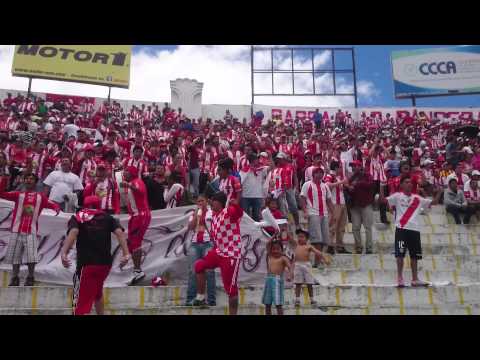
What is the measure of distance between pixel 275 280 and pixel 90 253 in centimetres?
241

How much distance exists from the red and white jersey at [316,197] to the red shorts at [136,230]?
307 centimetres

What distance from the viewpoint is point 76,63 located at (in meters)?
31.1

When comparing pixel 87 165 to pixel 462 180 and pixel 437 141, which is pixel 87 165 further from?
pixel 437 141

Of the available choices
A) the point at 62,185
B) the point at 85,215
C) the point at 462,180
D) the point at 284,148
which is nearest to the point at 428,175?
the point at 462,180

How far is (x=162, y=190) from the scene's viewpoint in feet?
32.9

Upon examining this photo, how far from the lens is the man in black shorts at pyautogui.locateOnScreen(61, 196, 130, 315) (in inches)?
228

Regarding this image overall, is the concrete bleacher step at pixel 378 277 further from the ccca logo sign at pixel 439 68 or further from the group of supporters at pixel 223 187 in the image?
the ccca logo sign at pixel 439 68

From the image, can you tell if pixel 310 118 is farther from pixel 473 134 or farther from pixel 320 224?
pixel 320 224

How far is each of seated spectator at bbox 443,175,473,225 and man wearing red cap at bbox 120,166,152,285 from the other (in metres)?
7.36

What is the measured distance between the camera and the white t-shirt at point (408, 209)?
27.2ft

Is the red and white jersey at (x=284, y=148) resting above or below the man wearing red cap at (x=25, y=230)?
above

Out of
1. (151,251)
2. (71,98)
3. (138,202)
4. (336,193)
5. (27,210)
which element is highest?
(71,98)

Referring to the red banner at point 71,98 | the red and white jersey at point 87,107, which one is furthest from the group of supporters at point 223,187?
the red banner at point 71,98

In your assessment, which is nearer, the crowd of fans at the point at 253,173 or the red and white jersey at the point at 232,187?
the red and white jersey at the point at 232,187
